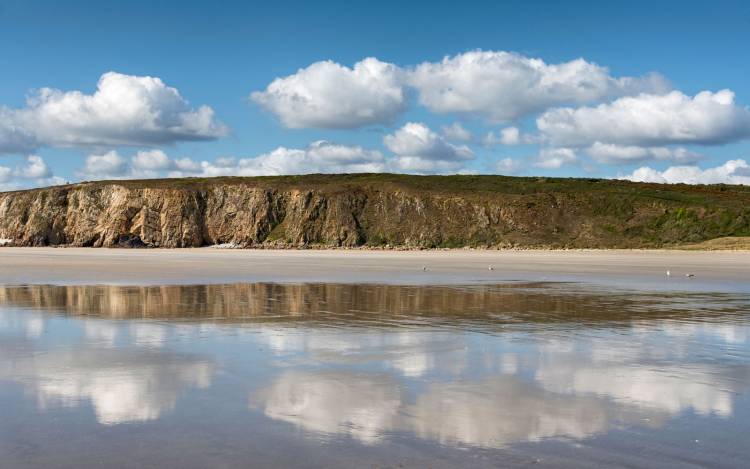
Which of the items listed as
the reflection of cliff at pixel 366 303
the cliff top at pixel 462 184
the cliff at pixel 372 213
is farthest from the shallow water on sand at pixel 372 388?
the cliff top at pixel 462 184

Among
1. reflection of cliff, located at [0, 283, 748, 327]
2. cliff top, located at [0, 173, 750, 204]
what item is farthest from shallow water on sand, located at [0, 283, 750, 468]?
cliff top, located at [0, 173, 750, 204]

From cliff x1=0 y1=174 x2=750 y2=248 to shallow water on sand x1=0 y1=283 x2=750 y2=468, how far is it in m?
67.8

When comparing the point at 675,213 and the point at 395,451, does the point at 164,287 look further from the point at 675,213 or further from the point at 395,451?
the point at 675,213

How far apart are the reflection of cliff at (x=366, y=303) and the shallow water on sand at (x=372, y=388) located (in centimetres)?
22

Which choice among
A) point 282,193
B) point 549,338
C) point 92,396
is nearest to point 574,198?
point 282,193

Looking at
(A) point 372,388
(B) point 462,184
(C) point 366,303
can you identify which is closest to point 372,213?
(B) point 462,184

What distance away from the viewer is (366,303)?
747 inches

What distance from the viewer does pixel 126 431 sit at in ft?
22.1

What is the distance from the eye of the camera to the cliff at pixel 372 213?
83.1m

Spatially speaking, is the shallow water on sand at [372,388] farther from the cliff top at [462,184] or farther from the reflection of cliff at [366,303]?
the cliff top at [462,184]

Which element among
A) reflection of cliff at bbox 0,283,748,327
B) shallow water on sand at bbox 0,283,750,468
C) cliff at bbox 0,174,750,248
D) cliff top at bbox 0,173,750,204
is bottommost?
reflection of cliff at bbox 0,283,748,327

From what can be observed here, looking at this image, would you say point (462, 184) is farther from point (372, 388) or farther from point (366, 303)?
point (372, 388)

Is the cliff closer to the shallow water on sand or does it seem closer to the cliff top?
the cliff top

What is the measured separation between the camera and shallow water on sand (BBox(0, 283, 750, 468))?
6.17 m
